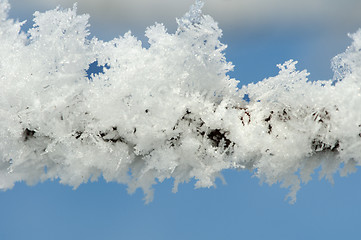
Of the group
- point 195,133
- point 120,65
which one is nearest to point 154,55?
point 120,65

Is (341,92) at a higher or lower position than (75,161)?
higher

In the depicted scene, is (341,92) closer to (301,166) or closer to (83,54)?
(301,166)

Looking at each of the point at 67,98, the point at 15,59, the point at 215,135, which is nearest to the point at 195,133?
the point at 215,135

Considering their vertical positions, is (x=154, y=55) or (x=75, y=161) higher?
(x=154, y=55)

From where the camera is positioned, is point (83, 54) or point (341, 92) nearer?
point (341, 92)

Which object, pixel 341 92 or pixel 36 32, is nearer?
pixel 341 92

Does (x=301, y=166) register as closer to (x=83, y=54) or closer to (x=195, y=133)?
(x=195, y=133)
